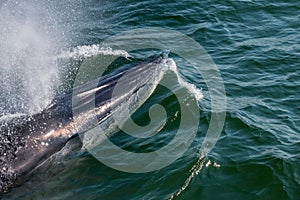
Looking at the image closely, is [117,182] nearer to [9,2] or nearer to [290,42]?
[290,42]

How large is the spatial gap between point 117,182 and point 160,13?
10.4 meters

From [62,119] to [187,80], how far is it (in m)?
4.35

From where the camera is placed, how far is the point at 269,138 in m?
11.3

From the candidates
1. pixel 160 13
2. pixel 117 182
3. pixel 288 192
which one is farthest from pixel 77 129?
pixel 160 13

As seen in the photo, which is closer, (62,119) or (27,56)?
(62,119)

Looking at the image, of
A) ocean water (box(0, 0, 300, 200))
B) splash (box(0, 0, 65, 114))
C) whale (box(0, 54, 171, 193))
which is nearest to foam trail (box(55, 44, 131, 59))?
ocean water (box(0, 0, 300, 200))

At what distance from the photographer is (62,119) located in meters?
11.5

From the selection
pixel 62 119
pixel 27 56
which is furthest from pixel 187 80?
pixel 27 56

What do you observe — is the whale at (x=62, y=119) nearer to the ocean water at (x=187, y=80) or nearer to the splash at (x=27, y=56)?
the ocean water at (x=187, y=80)

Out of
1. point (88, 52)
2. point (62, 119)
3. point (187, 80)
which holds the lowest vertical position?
point (187, 80)

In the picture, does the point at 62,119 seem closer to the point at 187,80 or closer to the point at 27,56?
the point at 187,80

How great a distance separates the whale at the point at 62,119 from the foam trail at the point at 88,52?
2.60m

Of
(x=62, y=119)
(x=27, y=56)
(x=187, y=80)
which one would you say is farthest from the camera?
(x=27, y=56)

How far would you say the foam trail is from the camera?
1634cm
